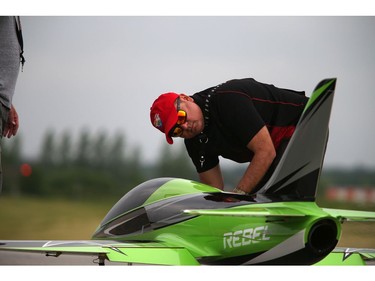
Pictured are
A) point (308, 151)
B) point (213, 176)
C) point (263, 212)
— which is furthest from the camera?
point (213, 176)

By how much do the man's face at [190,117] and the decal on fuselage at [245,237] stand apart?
74cm

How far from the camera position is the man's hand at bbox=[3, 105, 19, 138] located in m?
3.63

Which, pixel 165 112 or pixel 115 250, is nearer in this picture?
pixel 115 250

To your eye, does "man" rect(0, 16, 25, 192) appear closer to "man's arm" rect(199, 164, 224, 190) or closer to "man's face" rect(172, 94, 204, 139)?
"man's face" rect(172, 94, 204, 139)

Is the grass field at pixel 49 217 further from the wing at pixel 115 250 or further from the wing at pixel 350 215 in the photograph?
the wing at pixel 350 215

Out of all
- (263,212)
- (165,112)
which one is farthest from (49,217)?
(263,212)

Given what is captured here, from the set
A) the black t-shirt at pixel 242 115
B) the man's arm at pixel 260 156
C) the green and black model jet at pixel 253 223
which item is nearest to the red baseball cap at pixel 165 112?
the black t-shirt at pixel 242 115

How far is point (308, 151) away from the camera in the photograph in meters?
3.11

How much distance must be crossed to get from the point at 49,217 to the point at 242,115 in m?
5.23

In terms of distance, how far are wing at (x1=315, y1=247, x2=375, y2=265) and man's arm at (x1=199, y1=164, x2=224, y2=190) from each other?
32.8 inches

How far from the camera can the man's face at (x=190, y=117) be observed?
147 inches

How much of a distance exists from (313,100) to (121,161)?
7.05 metres

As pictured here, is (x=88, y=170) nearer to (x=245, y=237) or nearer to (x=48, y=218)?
(x=48, y=218)

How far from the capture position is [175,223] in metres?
3.51
